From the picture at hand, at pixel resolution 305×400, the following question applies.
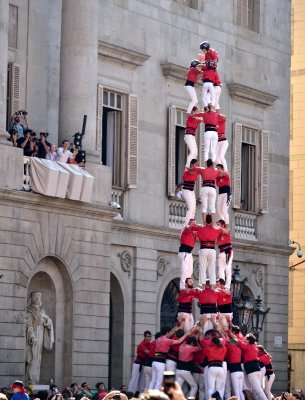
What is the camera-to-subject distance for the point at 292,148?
2419 inches

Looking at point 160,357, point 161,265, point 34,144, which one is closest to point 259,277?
point 161,265

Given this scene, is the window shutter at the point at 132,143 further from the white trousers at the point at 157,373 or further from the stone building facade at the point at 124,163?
the white trousers at the point at 157,373

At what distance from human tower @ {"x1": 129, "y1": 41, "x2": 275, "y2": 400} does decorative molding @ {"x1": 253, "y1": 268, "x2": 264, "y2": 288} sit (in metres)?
13.3

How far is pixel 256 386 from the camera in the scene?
35.7 meters

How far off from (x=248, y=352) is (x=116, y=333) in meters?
8.84

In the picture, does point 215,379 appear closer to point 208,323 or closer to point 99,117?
point 208,323

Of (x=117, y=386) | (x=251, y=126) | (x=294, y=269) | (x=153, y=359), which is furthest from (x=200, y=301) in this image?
(x=294, y=269)

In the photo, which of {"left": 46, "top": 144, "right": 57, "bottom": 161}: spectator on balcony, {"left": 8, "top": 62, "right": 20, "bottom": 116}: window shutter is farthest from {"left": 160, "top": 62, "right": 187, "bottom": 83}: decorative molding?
{"left": 46, "top": 144, "right": 57, "bottom": 161}: spectator on balcony

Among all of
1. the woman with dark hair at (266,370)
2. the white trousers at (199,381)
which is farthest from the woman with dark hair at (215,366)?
the woman with dark hair at (266,370)

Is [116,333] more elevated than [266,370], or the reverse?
[116,333]

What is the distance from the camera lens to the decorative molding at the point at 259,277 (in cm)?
5053

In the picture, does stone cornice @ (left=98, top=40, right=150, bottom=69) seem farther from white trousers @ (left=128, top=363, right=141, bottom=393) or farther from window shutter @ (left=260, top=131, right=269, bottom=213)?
white trousers @ (left=128, top=363, right=141, bottom=393)

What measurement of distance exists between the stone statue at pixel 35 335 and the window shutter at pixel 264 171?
508 inches

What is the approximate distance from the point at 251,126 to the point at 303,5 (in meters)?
13.3
